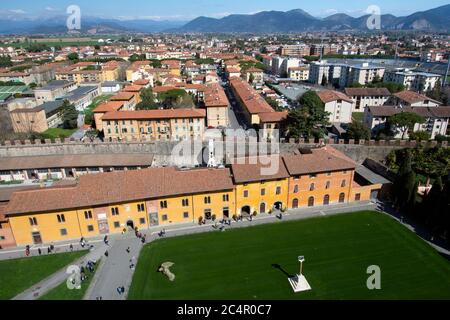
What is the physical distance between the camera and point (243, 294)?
22562 millimetres

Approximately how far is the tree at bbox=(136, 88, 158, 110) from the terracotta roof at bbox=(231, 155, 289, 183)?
37.3 m

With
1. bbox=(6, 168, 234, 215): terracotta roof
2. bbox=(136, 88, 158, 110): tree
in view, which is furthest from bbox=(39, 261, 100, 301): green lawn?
bbox=(136, 88, 158, 110): tree

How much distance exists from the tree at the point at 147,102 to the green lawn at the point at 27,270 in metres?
42.2

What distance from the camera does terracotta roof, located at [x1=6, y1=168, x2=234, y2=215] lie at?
2836cm

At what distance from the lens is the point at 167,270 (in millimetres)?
24609

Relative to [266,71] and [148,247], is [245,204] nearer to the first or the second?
[148,247]

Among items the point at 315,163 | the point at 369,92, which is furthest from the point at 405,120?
the point at 369,92

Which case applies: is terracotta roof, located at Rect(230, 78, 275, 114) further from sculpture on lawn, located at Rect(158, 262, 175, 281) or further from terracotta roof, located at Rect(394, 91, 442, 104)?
sculpture on lawn, located at Rect(158, 262, 175, 281)

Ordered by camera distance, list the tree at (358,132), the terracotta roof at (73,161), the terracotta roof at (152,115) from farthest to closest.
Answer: the terracotta roof at (152,115) < the tree at (358,132) < the terracotta roof at (73,161)

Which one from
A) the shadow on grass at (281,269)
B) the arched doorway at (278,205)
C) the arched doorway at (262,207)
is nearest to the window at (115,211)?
the arched doorway at (262,207)

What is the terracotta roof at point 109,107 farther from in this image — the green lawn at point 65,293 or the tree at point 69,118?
the green lawn at point 65,293

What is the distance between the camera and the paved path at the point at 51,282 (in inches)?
910

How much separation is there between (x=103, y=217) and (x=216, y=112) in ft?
119

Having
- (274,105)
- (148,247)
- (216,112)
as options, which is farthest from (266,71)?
(148,247)
